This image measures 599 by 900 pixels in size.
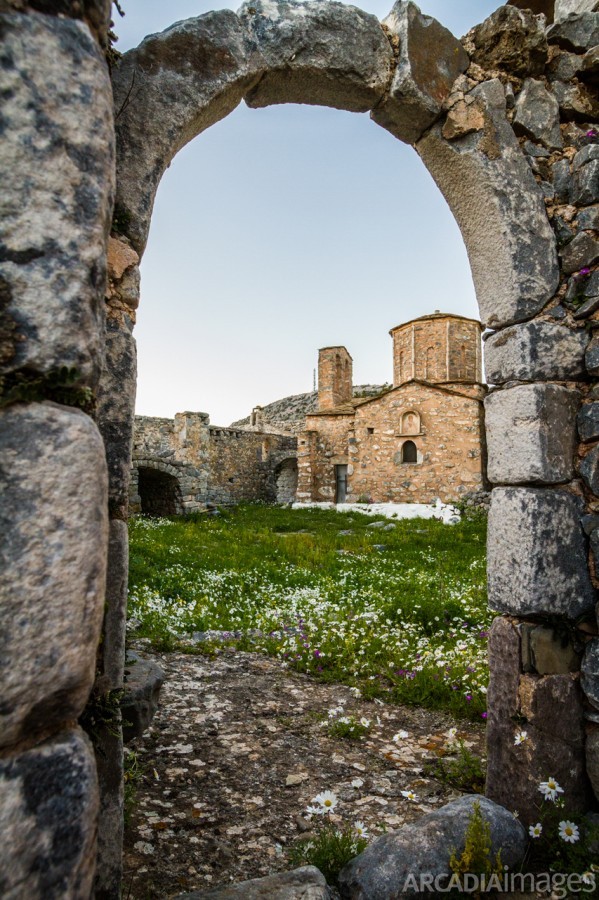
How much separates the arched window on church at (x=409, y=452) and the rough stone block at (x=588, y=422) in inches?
636

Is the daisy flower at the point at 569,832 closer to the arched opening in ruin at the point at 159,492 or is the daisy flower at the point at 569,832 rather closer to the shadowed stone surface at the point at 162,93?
the shadowed stone surface at the point at 162,93

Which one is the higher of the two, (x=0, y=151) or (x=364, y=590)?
(x=0, y=151)

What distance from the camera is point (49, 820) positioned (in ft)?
3.30

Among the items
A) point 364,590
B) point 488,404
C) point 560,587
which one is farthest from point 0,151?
point 364,590

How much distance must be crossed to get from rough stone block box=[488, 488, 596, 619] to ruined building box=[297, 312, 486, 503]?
1537 centimetres

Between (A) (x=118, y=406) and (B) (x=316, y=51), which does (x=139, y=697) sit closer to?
(A) (x=118, y=406)

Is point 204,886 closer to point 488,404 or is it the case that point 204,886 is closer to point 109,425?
point 109,425

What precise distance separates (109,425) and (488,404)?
179 centimetres

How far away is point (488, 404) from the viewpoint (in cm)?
261

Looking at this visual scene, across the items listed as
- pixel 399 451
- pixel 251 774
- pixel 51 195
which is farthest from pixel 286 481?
pixel 51 195

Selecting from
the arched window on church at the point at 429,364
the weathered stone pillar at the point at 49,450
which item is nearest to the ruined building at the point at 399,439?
the arched window on church at the point at 429,364

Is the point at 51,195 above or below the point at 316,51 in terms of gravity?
below

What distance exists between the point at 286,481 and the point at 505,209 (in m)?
23.6

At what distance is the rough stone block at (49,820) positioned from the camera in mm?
947
